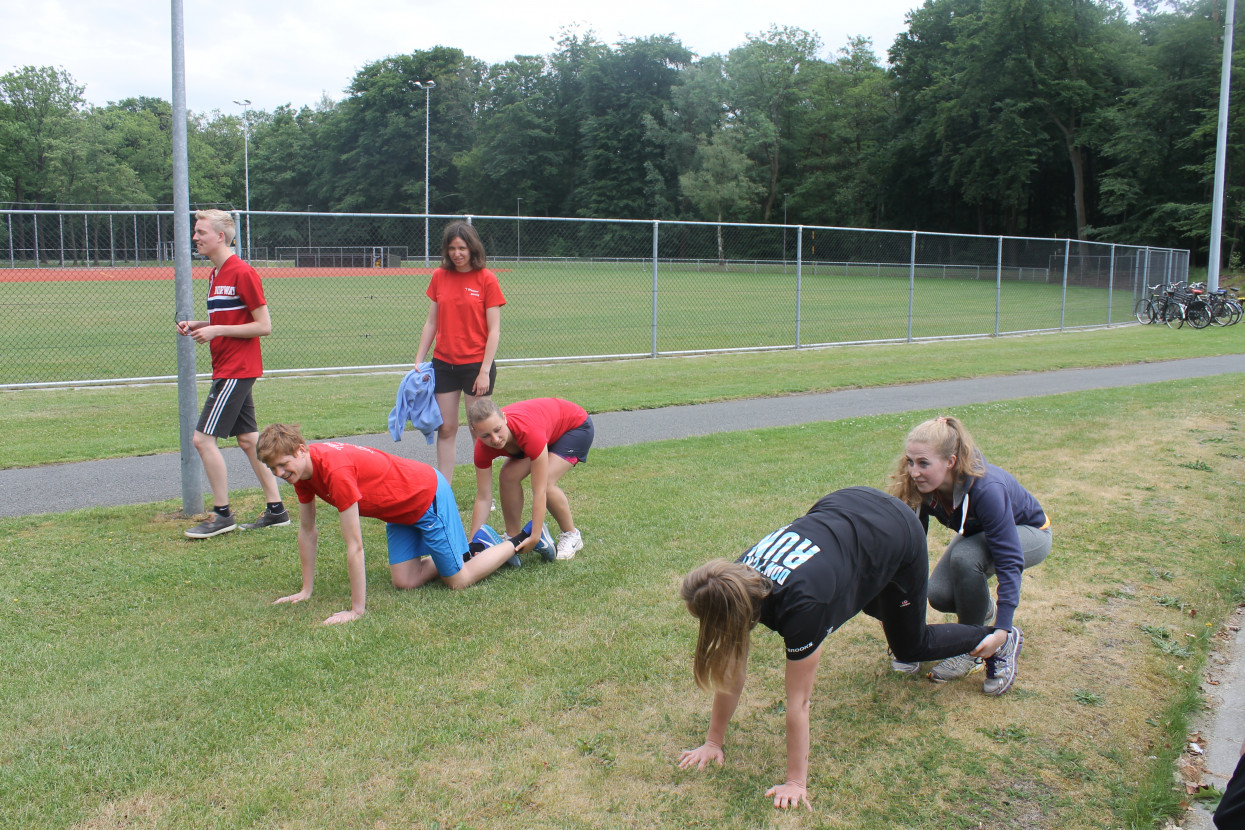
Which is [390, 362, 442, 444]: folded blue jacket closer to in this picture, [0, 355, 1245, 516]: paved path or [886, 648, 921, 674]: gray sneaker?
[0, 355, 1245, 516]: paved path

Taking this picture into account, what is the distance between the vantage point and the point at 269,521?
5891 mm

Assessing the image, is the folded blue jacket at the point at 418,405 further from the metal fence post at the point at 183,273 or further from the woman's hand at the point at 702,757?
the woman's hand at the point at 702,757

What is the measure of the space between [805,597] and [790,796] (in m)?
0.76

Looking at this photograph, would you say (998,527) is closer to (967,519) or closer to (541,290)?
(967,519)

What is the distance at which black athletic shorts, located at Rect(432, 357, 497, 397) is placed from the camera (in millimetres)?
6301

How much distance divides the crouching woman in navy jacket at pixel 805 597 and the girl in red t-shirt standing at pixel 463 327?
11.6 ft

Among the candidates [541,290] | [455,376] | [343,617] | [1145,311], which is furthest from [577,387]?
[1145,311]

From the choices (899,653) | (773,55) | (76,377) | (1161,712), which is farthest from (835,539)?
(773,55)

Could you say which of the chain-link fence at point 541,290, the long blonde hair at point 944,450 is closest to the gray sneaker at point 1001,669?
the long blonde hair at point 944,450

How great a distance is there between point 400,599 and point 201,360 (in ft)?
33.6

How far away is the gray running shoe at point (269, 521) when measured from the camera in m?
5.85

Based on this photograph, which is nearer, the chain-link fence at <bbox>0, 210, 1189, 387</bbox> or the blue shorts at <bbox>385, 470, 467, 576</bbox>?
the blue shorts at <bbox>385, 470, 467, 576</bbox>

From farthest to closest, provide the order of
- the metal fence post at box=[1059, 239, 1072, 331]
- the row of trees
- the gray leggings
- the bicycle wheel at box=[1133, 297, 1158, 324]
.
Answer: the row of trees, the bicycle wheel at box=[1133, 297, 1158, 324], the metal fence post at box=[1059, 239, 1072, 331], the gray leggings

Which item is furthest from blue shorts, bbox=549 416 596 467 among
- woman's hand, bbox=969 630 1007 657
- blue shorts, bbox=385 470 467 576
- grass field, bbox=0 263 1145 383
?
grass field, bbox=0 263 1145 383
